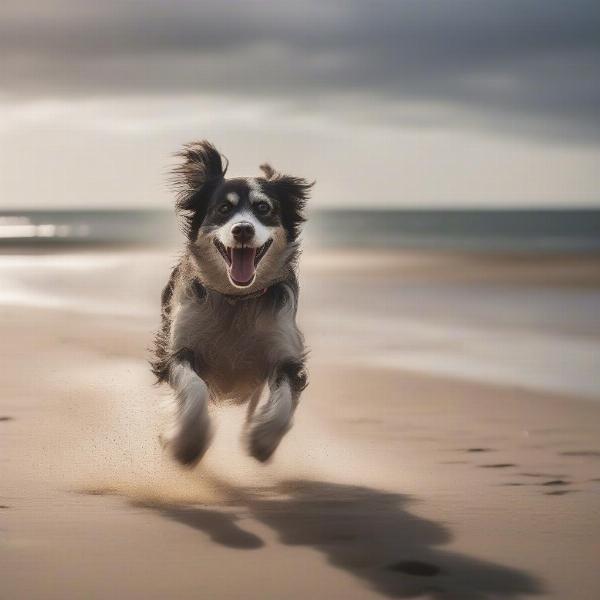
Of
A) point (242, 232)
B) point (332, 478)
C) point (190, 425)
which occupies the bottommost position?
point (332, 478)

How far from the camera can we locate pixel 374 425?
260 inches

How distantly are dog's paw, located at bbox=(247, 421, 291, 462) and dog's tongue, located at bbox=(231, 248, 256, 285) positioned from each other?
83 centimetres

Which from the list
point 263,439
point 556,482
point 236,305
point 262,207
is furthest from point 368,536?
point 262,207

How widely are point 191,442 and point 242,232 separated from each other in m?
1.13

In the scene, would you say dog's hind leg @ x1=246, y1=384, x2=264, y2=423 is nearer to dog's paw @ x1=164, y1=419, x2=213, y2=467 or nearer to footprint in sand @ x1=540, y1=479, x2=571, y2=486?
dog's paw @ x1=164, y1=419, x2=213, y2=467

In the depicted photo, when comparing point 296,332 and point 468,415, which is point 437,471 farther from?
point 468,415

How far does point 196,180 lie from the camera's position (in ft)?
20.3

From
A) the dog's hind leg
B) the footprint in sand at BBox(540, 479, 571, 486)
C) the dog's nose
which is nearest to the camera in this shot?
the footprint in sand at BBox(540, 479, 571, 486)

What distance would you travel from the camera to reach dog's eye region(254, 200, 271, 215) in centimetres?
590

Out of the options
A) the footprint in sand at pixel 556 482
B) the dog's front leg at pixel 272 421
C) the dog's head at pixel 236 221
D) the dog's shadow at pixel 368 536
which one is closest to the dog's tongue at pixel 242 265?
the dog's head at pixel 236 221

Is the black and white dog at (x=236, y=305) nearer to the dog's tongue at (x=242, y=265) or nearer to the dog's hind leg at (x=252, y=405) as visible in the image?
the dog's tongue at (x=242, y=265)

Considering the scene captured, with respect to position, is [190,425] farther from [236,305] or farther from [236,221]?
[236,221]

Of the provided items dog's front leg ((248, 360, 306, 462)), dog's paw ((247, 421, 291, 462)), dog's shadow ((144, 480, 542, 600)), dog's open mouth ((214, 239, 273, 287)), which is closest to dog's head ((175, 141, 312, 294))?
dog's open mouth ((214, 239, 273, 287))

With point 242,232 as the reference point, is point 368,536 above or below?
below
